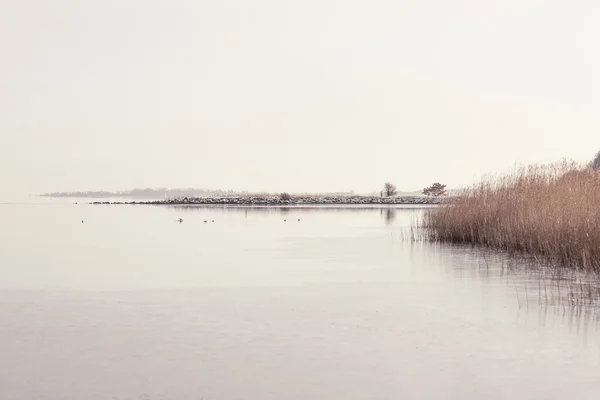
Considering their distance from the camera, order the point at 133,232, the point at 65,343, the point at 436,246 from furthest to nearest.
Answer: the point at 133,232 < the point at 436,246 < the point at 65,343

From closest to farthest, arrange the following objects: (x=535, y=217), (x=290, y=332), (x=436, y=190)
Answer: (x=290, y=332), (x=535, y=217), (x=436, y=190)

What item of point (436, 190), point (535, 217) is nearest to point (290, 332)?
point (535, 217)

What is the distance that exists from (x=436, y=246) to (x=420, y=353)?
37.1 feet

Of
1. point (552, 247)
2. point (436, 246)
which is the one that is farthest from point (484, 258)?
point (436, 246)

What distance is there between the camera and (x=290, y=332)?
6.69 metres

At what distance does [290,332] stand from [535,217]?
Result: 8.83 meters

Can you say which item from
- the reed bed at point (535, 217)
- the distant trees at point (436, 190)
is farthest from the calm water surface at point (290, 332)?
the distant trees at point (436, 190)

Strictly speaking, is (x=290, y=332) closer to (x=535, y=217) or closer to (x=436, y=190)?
(x=535, y=217)

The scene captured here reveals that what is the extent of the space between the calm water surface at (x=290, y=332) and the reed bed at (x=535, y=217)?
1250 millimetres

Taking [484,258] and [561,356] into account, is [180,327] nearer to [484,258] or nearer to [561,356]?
[561,356]

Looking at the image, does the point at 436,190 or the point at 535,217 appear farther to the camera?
the point at 436,190

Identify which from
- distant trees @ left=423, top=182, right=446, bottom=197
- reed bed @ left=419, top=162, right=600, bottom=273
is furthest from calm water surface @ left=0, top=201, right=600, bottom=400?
distant trees @ left=423, top=182, right=446, bottom=197

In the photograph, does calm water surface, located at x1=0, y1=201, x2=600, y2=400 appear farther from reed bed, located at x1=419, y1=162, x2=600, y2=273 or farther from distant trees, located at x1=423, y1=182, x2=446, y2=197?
distant trees, located at x1=423, y1=182, x2=446, y2=197

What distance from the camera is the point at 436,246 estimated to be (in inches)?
666
